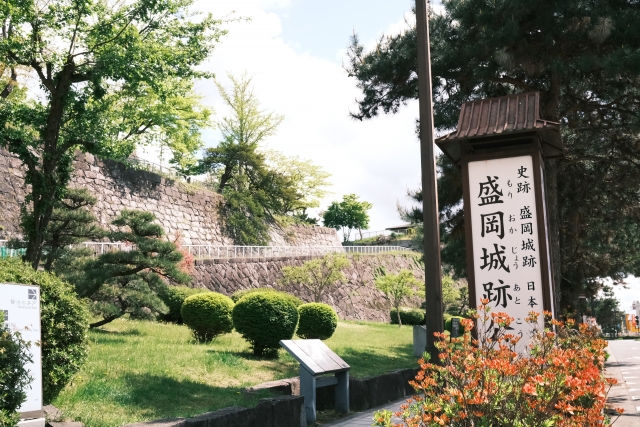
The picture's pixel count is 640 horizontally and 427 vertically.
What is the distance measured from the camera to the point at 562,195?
13711 mm

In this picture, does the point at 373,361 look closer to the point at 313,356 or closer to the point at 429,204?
the point at 313,356

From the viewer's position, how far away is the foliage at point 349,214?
68.4m

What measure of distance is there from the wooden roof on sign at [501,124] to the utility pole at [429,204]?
0.88 metres

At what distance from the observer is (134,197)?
22.3m

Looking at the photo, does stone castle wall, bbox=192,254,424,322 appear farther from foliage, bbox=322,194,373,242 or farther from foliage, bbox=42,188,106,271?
foliage, bbox=322,194,373,242

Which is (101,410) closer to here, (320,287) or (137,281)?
(137,281)

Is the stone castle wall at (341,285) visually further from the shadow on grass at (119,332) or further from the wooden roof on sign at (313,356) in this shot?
the wooden roof on sign at (313,356)

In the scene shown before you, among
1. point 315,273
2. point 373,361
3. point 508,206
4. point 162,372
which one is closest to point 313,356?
point 162,372

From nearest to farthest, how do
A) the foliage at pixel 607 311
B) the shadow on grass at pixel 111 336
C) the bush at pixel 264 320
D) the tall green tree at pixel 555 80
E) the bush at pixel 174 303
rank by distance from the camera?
the tall green tree at pixel 555 80, the shadow on grass at pixel 111 336, the bush at pixel 264 320, the bush at pixel 174 303, the foliage at pixel 607 311

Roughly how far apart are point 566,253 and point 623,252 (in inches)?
137

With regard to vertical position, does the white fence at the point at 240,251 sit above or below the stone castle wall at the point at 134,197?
below

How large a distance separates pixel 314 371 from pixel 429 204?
2459 millimetres

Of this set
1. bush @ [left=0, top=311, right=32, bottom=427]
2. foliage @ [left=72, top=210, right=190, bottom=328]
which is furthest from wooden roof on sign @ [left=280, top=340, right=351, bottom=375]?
foliage @ [left=72, top=210, right=190, bottom=328]

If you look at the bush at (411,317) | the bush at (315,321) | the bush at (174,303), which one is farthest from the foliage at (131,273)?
the bush at (411,317)
